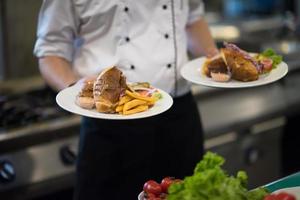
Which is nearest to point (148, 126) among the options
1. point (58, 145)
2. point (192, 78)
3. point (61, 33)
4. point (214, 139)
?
point (192, 78)

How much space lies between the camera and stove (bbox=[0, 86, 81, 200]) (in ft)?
5.53

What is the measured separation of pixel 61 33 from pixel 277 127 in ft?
4.22

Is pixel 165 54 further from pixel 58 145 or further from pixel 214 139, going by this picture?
pixel 214 139

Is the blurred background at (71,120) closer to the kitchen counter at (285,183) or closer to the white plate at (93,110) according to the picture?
the white plate at (93,110)

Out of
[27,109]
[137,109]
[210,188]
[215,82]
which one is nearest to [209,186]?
[210,188]

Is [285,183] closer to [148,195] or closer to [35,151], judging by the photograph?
[148,195]

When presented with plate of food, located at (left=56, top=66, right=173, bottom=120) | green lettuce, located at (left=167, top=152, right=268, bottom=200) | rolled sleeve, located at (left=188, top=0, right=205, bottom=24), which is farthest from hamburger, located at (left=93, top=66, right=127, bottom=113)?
rolled sleeve, located at (left=188, top=0, right=205, bottom=24)

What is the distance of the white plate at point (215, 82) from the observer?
4.09 feet

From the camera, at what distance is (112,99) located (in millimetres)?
1135

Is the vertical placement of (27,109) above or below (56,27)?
below

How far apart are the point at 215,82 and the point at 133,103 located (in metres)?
0.25

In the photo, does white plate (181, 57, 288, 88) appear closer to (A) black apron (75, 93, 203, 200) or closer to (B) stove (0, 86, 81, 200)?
(A) black apron (75, 93, 203, 200)

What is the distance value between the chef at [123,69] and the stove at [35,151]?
0.91 ft

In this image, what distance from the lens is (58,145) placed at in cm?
178
